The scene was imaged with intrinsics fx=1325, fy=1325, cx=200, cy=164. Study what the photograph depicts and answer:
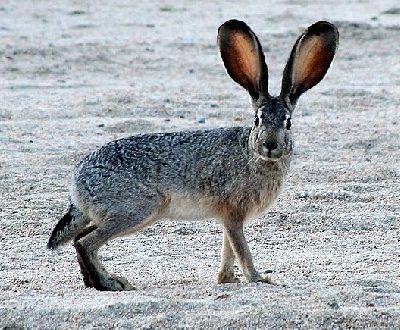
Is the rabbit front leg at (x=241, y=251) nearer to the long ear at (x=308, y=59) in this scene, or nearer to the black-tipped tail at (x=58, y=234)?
the long ear at (x=308, y=59)

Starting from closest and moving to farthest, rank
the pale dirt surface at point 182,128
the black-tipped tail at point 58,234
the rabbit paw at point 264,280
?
the pale dirt surface at point 182,128 → the rabbit paw at point 264,280 → the black-tipped tail at point 58,234

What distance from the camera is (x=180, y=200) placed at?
7.01 meters

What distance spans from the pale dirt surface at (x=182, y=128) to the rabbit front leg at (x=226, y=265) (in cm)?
11

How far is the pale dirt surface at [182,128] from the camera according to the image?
6105 millimetres

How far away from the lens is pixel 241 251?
6922 millimetres

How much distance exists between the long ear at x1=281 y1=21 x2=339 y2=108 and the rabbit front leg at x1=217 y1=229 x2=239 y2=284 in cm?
84

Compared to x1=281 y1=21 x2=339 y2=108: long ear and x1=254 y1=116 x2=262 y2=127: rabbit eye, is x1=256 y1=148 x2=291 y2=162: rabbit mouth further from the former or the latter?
x1=281 y1=21 x2=339 y2=108: long ear

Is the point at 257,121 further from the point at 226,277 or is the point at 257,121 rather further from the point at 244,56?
the point at 226,277

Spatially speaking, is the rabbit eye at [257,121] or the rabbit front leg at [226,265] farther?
the rabbit front leg at [226,265]

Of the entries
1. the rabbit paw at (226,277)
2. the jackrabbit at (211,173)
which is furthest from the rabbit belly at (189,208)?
the rabbit paw at (226,277)

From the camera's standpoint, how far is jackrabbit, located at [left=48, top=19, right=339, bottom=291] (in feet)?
22.4

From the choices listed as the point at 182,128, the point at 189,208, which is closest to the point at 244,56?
the point at 189,208

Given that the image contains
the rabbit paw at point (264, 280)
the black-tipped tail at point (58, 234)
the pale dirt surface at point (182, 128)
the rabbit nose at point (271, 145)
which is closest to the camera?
the pale dirt surface at point (182, 128)

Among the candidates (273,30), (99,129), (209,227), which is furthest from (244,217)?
(273,30)
